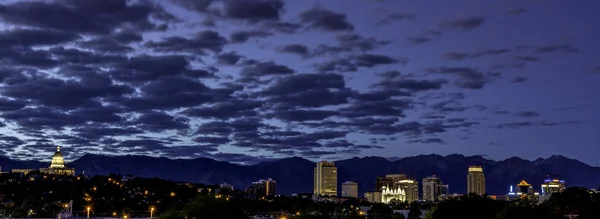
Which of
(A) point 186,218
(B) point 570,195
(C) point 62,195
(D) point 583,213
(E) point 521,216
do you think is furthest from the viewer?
Answer: (C) point 62,195

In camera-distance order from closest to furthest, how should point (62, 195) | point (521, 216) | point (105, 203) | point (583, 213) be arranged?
point (521, 216) < point (583, 213) < point (105, 203) < point (62, 195)

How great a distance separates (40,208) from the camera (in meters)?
154

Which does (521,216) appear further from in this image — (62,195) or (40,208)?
(62,195)

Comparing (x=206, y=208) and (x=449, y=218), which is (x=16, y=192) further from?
(x=449, y=218)

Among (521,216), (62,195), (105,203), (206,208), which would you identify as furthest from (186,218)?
(62,195)

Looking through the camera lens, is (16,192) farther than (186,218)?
Yes

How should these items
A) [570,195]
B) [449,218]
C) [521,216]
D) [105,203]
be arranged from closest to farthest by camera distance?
[521,216] < [449,218] < [570,195] < [105,203]

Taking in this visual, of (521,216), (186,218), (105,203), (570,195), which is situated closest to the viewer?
(521,216)

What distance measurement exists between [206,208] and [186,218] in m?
13.9

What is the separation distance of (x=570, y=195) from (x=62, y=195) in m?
119

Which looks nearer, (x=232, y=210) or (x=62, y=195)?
(x=232, y=210)

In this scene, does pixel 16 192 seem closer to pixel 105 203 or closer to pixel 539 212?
pixel 105 203

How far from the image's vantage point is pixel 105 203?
174 meters

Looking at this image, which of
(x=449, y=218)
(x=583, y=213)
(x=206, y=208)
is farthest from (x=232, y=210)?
(x=583, y=213)
